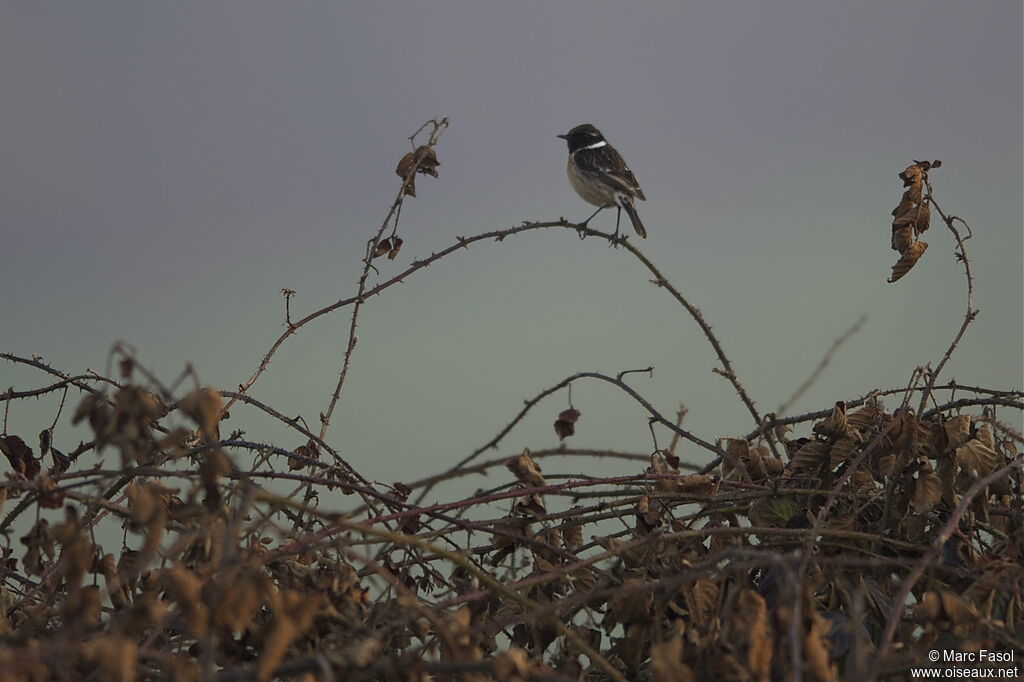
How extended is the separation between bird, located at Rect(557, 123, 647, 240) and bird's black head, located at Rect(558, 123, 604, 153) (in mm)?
261

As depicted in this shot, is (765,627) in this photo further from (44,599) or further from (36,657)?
(44,599)

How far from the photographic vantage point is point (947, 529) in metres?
3.46

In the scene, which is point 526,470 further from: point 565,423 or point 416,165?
point 416,165

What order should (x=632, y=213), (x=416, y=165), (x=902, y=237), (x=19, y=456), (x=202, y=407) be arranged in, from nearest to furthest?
(x=202, y=407) → (x=19, y=456) → (x=902, y=237) → (x=416, y=165) → (x=632, y=213)

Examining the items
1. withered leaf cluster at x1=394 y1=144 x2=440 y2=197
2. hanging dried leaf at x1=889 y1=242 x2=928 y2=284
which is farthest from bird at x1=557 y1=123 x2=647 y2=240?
hanging dried leaf at x1=889 y1=242 x2=928 y2=284

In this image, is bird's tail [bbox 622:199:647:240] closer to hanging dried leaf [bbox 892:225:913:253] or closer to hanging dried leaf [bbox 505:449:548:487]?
hanging dried leaf [bbox 892:225:913:253]

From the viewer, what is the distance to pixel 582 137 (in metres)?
12.0

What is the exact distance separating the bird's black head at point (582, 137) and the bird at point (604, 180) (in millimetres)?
261

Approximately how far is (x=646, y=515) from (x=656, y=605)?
0.62 m

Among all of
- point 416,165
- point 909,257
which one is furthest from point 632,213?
point 909,257

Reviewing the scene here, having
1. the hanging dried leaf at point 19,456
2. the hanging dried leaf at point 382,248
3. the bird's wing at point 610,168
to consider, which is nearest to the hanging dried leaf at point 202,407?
the hanging dried leaf at point 19,456

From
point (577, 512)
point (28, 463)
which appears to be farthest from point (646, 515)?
point (28, 463)

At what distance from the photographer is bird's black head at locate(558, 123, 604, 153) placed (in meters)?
12.0

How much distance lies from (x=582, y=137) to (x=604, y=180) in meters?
1.82
